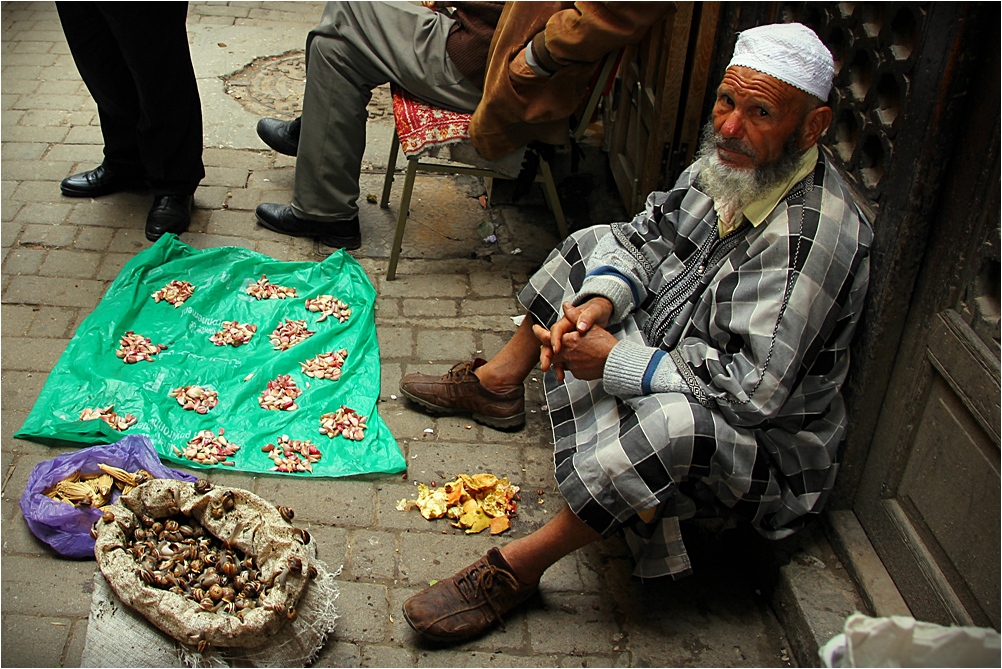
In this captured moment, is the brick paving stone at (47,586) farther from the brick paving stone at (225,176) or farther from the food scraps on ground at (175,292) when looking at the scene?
the brick paving stone at (225,176)

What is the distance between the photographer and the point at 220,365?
3.40 m

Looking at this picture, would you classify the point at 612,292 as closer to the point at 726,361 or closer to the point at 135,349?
the point at 726,361

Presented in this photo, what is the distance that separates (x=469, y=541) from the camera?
2.79m

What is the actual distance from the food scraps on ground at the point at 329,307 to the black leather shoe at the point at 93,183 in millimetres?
1408

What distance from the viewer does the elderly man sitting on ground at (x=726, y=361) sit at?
2256 mm

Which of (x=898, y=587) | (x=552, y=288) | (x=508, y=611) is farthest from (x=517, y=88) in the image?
(x=898, y=587)

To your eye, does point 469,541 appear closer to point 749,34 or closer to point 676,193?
Result: point 676,193

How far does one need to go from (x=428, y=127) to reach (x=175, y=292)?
1.28 metres

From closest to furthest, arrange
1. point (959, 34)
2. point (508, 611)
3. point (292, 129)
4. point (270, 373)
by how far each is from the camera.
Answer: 1. point (959, 34)
2. point (508, 611)
3. point (270, 373)
4. point (292, 129)

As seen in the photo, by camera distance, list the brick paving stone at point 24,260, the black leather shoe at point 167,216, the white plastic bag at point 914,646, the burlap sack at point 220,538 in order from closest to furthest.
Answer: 1. the white plastic bag at point 914,646
2. the burlap sack at point 220,538
3. the brick paving stone at point 24,260
4. the black leather shoe at point 167,216

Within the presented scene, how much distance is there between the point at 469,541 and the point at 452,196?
2.47 meters

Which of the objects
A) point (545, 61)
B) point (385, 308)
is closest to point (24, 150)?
point (385, 308)

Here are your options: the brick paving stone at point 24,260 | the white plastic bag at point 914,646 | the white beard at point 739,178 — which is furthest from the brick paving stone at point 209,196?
the white plastic bag at point 914,646

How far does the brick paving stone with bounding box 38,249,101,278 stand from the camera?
387 centimetres
